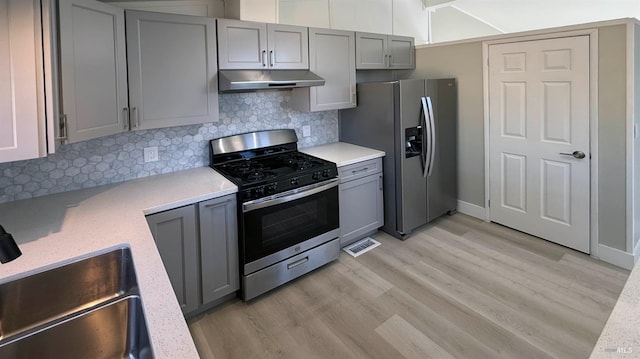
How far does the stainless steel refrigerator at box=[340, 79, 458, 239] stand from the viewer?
135 inches

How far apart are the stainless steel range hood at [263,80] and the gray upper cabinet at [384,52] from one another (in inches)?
31.1

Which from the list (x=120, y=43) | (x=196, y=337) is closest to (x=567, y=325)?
(x=196, y=337)

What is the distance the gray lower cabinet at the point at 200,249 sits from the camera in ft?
7.30

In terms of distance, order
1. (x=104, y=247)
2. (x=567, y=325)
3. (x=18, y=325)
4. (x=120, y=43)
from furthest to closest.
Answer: (x=567, y=325), (x=120, y=43), (x=104, y=247), (x=18, y=325)

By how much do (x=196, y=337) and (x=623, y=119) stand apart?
357 centimetres

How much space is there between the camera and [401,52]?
4109 mm

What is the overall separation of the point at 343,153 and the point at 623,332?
107 inches

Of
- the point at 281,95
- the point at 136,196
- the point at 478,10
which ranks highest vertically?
the point at 478,10

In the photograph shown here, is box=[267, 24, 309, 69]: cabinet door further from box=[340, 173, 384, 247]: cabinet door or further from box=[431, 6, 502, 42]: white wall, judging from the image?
box=[431, 6, 502, 42]: white wall

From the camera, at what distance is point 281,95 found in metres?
3.41

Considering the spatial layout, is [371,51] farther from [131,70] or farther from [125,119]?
[125,119]

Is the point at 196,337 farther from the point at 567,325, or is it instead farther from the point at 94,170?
the point at 567,325

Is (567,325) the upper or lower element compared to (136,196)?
lower

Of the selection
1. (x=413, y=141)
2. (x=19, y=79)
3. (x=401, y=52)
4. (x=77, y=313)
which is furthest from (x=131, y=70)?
(x=401, y=52)
